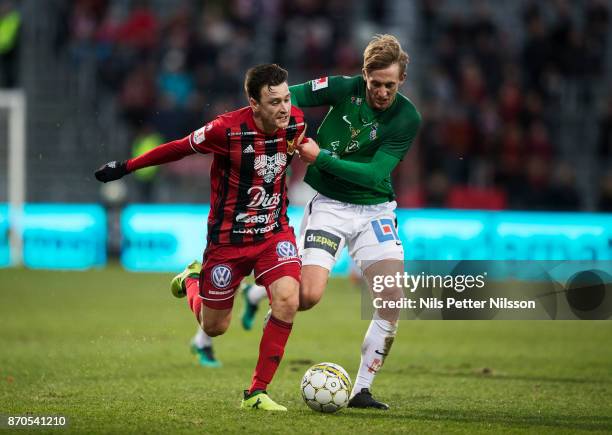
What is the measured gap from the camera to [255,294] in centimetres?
924

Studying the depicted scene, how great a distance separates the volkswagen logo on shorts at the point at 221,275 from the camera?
272 inches

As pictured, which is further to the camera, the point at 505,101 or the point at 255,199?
the point at 505,101

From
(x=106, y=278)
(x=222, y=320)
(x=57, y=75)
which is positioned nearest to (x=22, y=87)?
(x=57, y=75)

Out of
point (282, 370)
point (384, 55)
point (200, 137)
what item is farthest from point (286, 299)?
point (282, 370)

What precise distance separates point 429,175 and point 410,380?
32.1 feet

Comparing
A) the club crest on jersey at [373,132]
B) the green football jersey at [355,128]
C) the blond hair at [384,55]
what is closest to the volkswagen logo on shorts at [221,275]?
the green football jersey at [355,128]

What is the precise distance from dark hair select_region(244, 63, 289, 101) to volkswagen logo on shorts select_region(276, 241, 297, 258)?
93 cm

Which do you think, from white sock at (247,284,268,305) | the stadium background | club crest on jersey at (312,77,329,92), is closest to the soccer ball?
club crest on jersey at (312,77,329,92)

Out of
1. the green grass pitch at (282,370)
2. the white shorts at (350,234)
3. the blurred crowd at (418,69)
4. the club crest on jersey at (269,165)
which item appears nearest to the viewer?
the green grass pitch at (282,370)

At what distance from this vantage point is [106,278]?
16062 millimetres

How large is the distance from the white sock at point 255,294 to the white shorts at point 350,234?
1.86 meters

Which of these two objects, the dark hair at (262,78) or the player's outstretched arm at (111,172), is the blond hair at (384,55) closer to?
the dark hair at (262,78)

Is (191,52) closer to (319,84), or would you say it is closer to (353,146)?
(319,84)

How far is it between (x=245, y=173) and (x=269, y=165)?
15cm
